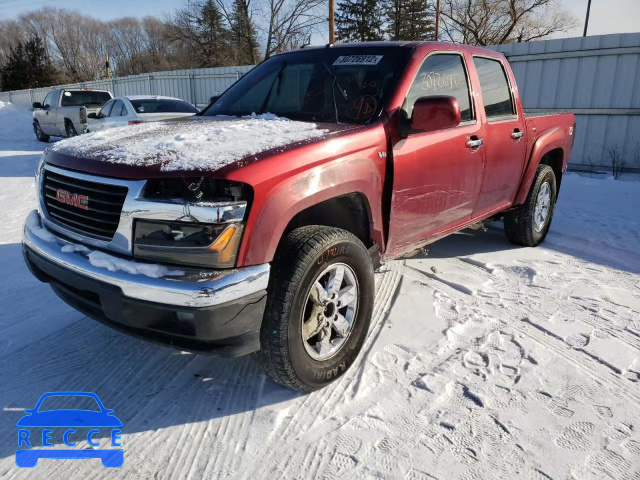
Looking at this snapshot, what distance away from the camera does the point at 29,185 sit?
26.2ft

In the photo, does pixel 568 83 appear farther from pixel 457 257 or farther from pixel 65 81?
pixel 65 81

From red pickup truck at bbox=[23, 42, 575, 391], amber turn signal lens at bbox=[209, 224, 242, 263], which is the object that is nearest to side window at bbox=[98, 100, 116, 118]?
red pickup truck at bbox=[23, 42, 575, 391]

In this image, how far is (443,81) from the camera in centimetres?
349

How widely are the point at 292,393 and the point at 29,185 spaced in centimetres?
737

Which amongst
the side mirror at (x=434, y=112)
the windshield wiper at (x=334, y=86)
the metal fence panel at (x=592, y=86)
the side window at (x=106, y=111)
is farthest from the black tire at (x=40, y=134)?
the side mirror at (x=434, y=112)

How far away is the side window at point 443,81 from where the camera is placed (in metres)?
3.21

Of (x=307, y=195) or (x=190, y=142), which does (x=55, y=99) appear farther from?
(x=307, y=195)

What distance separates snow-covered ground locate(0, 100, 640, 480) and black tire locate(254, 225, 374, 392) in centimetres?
17

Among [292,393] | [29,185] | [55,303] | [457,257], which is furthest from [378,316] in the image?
[29,185]

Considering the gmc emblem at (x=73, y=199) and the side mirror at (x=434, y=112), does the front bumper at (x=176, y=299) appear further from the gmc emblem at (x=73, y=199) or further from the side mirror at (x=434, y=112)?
the side mirror at (x=434, y=112)

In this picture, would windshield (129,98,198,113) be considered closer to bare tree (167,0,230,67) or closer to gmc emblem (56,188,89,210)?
gmc emblem (56,188,89,210)

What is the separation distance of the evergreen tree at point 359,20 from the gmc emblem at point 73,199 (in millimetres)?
40370

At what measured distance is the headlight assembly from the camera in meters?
2.02

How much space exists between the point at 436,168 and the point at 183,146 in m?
1.69
